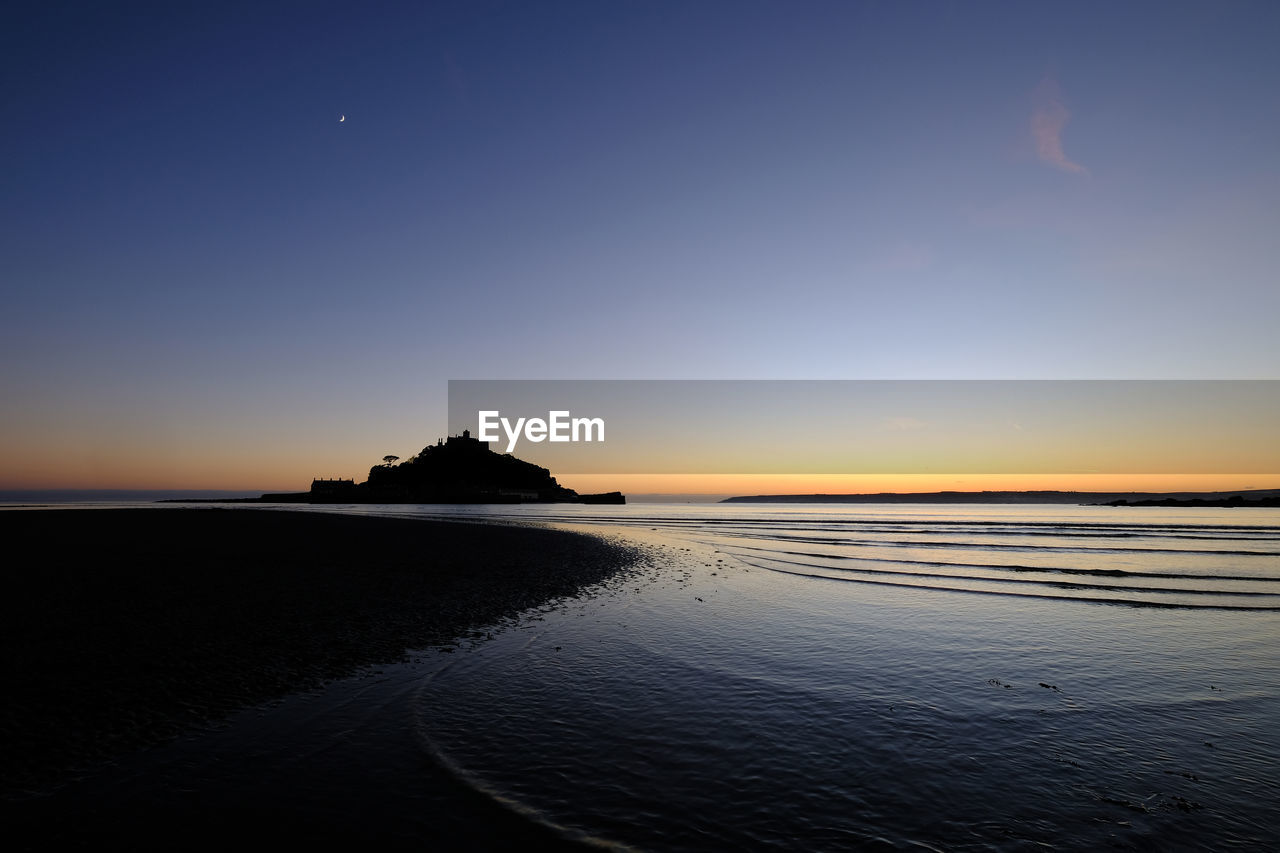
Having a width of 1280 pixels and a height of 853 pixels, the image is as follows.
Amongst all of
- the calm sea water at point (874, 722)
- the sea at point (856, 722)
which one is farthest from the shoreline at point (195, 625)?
the calm sea water at point (874, 722)

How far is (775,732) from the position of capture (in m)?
9.27

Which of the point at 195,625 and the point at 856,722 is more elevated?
the point at 195,625

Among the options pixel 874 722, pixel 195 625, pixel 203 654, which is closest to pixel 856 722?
pixel 874 722

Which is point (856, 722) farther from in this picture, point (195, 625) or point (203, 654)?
point (195, 625)

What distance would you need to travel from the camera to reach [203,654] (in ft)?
39.6

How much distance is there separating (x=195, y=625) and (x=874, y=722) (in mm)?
15282

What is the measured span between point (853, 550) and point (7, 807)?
4482 cm

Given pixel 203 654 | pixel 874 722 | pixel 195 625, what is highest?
pixel 195 625

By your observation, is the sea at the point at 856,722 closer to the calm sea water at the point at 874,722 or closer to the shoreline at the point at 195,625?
the calm sea water at the point at 874,722

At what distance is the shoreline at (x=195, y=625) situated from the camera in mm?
8578

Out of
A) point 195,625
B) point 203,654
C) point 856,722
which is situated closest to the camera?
point 856,722

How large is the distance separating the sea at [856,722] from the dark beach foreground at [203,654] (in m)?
0.96

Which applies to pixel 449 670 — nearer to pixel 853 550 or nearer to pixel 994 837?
pixel 994 837

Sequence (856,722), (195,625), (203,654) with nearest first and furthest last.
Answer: (856,722), (203,654), (195,625)
